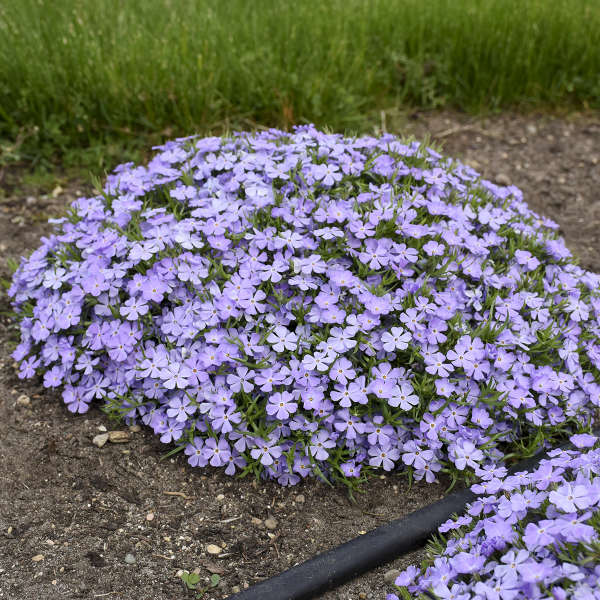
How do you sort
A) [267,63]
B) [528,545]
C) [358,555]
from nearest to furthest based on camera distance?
[528,545] < [358,555] < [267,63]

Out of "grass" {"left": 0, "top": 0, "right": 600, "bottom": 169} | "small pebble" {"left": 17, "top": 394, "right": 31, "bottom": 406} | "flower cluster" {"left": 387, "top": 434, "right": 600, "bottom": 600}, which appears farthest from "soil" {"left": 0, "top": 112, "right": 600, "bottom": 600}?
"grass" {"left": 0, "top": 0, "right": 600, "bottom": 169}

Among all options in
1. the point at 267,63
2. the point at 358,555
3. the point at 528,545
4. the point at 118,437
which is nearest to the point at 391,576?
the point at 358,555

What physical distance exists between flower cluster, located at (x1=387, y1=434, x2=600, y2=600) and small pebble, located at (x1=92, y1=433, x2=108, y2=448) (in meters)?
1.21

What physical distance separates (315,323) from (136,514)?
89 centimetres

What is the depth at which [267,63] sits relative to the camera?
418cm

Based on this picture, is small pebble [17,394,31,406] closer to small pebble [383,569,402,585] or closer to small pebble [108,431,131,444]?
small pebble [108,431,131,444]

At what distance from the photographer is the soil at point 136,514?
2049 mm

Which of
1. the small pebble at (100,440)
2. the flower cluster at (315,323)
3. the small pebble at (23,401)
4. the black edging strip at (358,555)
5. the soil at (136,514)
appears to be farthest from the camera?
the small pebble at (23,401)

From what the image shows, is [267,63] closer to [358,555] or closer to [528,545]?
[358,555]

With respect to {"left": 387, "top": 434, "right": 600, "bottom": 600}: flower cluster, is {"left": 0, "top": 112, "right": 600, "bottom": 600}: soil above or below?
below

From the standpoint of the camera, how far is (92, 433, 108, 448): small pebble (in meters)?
2.44

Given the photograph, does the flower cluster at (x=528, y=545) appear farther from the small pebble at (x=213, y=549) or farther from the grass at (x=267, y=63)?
the grass at (x=267, y=63)

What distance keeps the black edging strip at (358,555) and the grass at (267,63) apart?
2.58 m

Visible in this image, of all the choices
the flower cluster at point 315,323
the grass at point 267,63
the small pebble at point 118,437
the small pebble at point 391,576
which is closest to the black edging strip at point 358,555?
the small pebble at point 391,576
